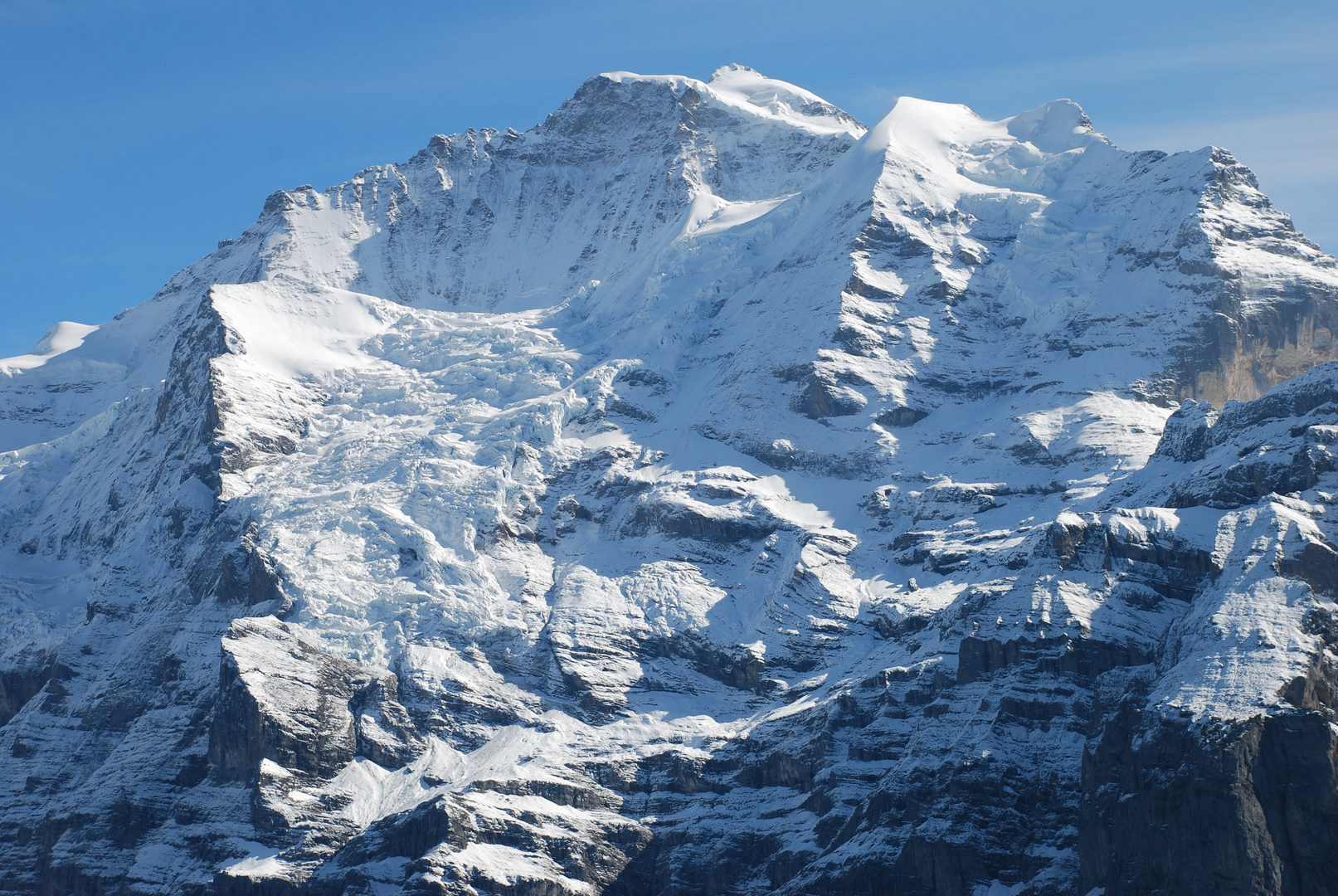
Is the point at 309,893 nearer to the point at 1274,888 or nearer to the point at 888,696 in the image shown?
the point at 888,696

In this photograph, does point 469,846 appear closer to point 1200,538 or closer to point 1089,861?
point 1089,861

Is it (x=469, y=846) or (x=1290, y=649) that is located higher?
(x=1290, y=649)

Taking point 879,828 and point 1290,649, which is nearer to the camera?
point 1290,649

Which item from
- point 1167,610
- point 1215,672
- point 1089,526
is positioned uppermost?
point 1089,526

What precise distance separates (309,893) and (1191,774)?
99.4 metres

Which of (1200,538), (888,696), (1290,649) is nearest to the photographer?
(1290,649)

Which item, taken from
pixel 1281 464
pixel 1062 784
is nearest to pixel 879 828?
pixel 1062 784

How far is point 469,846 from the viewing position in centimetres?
18625

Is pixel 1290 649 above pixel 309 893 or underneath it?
above

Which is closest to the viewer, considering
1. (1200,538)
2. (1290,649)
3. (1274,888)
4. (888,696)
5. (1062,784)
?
(1274,888)

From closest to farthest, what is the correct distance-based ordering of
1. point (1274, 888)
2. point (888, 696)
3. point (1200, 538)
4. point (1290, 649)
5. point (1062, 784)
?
point (1274, 888) < point (1290, 649) < point (1062, 784) < point (1200, 538) < point (888, 696)

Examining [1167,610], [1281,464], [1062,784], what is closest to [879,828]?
[1062,784]

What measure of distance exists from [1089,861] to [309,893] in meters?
87.8

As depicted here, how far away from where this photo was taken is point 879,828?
174m
